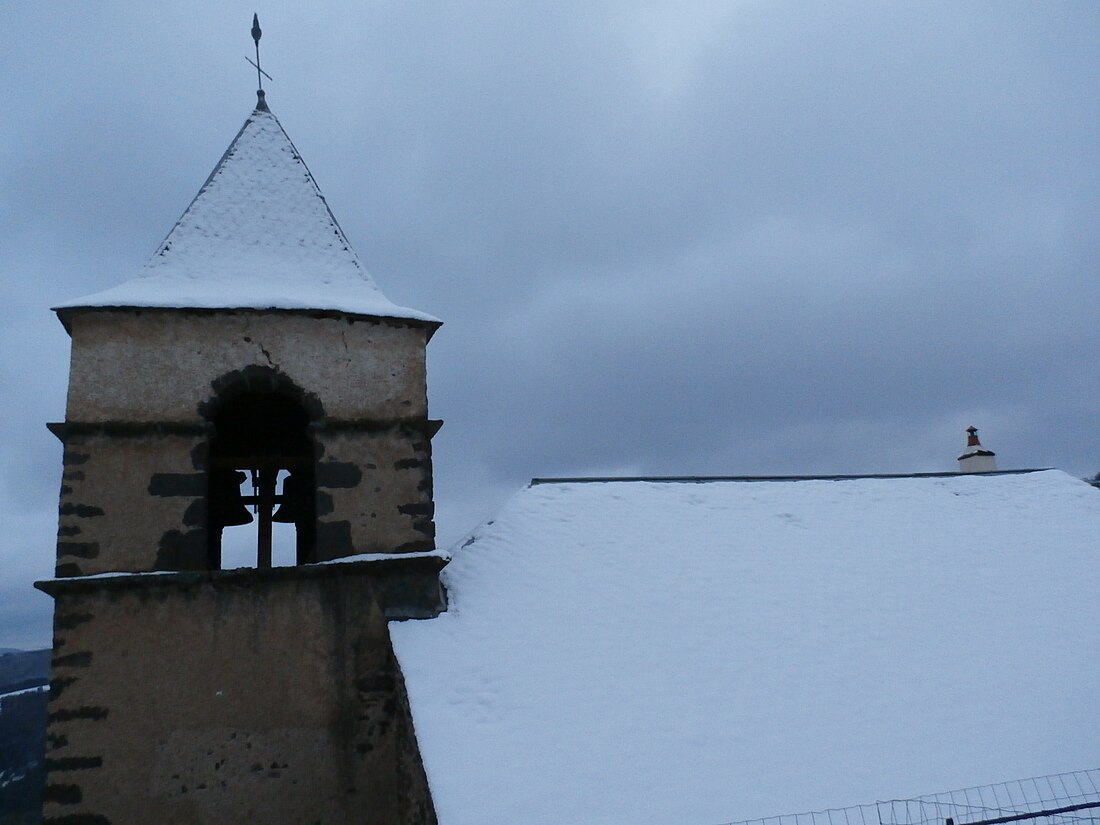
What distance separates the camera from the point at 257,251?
322 inches

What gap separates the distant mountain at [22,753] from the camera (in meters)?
36.5

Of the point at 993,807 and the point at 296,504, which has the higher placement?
the point at 296,504

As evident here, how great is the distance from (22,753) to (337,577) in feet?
195

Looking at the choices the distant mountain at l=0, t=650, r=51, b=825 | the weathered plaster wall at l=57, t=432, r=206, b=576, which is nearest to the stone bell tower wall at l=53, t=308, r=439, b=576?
the weathered plaster wall at l=57, t=432, r=206, b=576

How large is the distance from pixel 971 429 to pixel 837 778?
1148 centimetres

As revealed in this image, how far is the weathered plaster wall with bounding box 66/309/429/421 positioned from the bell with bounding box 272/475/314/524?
1497mm

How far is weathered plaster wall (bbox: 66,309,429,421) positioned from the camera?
7.12 m

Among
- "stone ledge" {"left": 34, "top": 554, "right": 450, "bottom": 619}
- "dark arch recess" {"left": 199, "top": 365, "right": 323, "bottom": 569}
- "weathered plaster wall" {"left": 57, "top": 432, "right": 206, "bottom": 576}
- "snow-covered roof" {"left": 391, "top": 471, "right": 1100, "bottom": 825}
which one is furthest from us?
"dark arch recess" {"left": 199, "top": 365, "right": 323, "bottom": 569}

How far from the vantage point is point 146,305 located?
7199 millimetres

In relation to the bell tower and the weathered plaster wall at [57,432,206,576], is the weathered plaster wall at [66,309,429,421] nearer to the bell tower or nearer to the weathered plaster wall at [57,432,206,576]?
the bell tower

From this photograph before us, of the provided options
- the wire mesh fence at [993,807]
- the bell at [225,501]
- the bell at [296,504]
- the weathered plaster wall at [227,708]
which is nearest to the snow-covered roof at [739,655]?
the wire mesh fence at [993,807]

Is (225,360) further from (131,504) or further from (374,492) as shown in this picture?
(374,492)

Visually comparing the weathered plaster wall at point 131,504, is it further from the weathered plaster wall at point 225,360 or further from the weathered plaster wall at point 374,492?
the weathered plaster wall at point 374,492

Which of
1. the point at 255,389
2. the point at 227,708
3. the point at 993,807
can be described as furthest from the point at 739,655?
the point at 255,389
